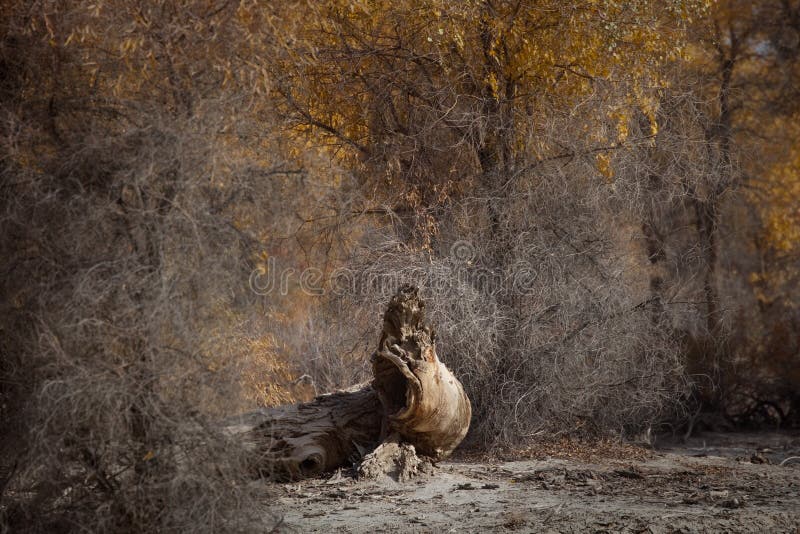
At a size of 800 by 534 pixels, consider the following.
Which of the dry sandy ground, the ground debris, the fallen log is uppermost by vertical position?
the fallen log

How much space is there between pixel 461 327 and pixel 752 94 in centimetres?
1026

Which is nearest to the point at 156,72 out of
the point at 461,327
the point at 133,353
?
the point at 133,353

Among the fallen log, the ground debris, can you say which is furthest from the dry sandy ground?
the fallen log

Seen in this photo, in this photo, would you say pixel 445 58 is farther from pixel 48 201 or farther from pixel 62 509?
pixel 62 509

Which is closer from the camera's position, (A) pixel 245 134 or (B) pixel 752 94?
(A) pixel 245 134

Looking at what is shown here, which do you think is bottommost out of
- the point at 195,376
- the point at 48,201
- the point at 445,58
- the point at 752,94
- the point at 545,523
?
the point at 545,523

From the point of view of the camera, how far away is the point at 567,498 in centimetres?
846

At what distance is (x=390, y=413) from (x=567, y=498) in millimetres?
2041

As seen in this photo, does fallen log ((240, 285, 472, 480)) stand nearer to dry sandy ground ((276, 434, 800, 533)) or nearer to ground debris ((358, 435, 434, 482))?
ground debris ((358, 435, 434, 482))

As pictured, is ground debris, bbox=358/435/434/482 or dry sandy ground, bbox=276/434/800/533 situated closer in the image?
dry sandy ground, bbox=276/434/800/533

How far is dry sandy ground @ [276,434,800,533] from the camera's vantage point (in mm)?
7363

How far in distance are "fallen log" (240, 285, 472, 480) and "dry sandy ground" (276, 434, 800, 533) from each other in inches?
11.6

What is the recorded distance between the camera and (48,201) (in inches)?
233

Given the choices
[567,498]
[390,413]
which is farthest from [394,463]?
[567,498]
